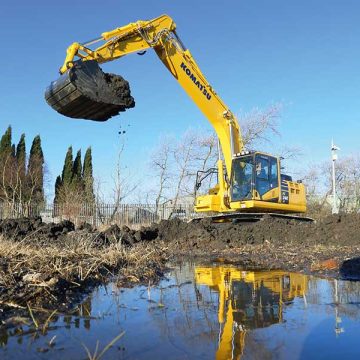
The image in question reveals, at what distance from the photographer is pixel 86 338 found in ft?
11.8

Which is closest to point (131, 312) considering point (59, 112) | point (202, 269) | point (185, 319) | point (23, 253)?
point (185, 319)

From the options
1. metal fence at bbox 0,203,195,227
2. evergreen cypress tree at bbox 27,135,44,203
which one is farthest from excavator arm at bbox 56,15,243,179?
evergreen cypress tree at bbox 27,135,44,203

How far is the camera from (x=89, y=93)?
9.96 m

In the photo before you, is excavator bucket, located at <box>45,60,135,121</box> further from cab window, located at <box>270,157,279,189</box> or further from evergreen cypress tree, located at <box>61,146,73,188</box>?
evergreen cypress tree, located at <box>61,146,73,188</box>

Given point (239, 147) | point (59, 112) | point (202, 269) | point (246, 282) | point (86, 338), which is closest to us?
point (86, 338)

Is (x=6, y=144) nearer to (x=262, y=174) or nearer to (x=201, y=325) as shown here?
(x=262, y=174)

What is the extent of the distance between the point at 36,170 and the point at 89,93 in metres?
30.6

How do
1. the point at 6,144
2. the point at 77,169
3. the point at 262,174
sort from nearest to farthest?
the point at 262,174 → the point at 6,144 → the point at 77,169

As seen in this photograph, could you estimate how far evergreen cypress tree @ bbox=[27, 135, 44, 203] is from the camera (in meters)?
36.3

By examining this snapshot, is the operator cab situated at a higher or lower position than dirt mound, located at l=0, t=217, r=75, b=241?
higher

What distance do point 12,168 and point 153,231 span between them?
26028mm

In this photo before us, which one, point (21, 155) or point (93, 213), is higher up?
point (21, 155)

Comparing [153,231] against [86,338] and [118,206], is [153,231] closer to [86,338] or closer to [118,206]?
[86,338]

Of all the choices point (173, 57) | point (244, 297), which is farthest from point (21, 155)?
point (244, 297)
